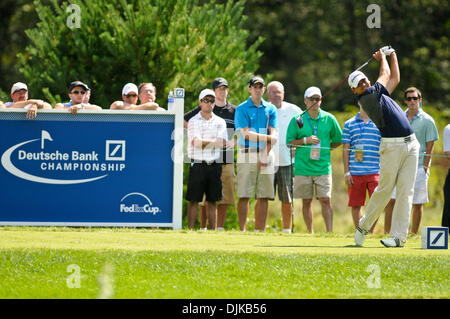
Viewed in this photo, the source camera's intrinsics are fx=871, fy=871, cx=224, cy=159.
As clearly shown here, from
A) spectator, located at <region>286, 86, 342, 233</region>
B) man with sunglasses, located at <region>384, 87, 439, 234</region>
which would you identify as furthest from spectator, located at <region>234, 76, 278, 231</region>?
man with sunglasses, located at <region>384, 87, 439, 234</region>

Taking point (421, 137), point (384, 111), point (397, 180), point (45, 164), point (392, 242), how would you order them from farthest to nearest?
point (421, 137), point (45, 164), point (397, 180), point (392, 242), point (384, 111)

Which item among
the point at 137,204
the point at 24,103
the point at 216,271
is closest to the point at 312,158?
the point at 137,204


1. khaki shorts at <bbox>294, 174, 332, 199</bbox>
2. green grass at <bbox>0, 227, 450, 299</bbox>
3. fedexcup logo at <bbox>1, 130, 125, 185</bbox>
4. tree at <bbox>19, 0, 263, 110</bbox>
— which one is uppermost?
tree at <bbox>19, 0, 263, 110</bbox>

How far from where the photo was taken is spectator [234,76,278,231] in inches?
480

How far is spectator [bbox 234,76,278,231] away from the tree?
8.72 ft

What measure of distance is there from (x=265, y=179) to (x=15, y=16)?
1927 centimetres

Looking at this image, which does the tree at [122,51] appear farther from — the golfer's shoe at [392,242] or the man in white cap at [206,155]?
the golfer's shoe at [392,242]

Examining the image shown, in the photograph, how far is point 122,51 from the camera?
1451cm

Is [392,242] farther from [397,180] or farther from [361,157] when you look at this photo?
[361,157]

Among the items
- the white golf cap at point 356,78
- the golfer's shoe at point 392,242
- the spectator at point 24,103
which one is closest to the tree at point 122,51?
the spectator at point 24,103

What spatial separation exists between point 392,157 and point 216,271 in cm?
280

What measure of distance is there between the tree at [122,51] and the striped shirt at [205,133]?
8.75ft

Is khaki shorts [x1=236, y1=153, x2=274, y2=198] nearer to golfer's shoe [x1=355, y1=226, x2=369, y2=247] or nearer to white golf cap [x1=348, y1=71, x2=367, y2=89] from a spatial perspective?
golfer's shoe [x1=355, y1=226, x2=369, y2=247]
